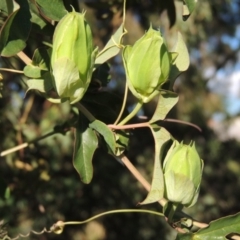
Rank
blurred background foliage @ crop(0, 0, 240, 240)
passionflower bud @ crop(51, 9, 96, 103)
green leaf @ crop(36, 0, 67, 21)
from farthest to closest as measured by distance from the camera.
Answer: blurred background foliage @ crop(0, 0, 240, 240) → green leaf @ crop(36, 0, 67, 21) → passionflower bud @ crop(51, 9, 96, 103)

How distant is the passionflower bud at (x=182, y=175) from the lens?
530 mm

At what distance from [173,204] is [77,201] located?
1.41 meters

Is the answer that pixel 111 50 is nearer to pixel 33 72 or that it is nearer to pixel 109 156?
pixel 33 72

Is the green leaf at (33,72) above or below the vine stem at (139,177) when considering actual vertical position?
above

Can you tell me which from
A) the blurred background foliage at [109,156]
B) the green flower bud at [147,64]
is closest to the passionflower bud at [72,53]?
the green flower bud at [147,64]

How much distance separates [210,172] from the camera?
279 centimetres

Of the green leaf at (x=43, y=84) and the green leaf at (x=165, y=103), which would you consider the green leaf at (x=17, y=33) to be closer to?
the green leaf at (x=43, y=84)

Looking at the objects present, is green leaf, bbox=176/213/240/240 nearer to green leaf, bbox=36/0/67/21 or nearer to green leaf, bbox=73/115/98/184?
green leaf, bbox=73/115/98/184

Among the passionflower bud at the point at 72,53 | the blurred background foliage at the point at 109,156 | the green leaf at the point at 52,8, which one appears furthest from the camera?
the blurred background foliage at the point at 109,156

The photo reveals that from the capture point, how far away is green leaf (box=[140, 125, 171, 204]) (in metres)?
0.55

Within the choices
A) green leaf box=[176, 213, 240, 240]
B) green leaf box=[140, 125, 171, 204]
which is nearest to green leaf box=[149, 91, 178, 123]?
green leaf box=[140, 125, 171, 204]

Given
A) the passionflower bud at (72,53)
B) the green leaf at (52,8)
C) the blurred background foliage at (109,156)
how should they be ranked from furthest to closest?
the blurred background foliage at (109,156)
the green leaf at (52,8)
the passionflower bud at (72,53)

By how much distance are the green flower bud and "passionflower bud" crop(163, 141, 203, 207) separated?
0.06 m

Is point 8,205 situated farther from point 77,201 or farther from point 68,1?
point 68,1
